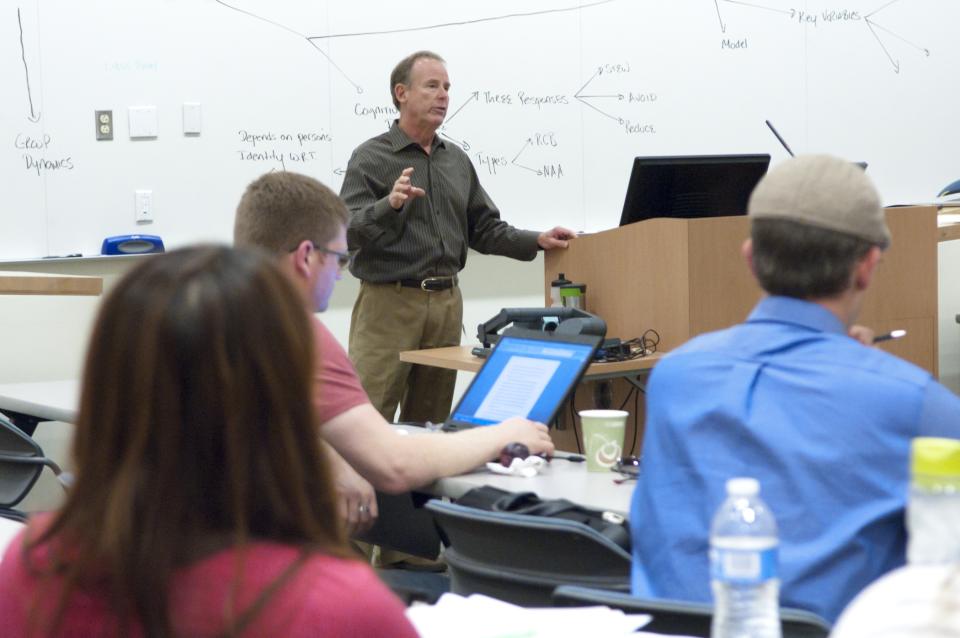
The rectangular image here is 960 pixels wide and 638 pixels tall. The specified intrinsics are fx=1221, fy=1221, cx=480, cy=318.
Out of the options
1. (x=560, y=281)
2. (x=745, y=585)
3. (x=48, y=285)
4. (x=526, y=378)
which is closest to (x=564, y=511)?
(x=526, y=378)

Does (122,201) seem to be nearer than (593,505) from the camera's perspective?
No

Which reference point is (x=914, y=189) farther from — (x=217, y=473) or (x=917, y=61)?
(x=217, y=473)

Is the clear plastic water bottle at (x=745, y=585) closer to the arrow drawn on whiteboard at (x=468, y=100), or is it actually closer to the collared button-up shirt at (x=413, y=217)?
the collared button-up shirt at (x=413, y=217)

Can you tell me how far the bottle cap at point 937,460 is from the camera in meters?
1.02

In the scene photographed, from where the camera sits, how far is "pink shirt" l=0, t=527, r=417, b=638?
0.97m

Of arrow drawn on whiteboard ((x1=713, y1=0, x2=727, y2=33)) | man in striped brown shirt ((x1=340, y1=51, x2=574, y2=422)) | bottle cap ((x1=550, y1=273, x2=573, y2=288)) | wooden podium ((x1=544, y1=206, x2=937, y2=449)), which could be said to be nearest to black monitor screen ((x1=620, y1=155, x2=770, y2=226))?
wooden podium ((x1=544, y1=206, x2=937, y2=449))

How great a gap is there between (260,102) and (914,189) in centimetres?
346

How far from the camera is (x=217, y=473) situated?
0.98 meters

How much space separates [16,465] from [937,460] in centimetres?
292

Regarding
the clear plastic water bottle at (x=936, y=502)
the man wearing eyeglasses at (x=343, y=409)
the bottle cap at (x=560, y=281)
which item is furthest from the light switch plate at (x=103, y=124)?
the clear plastic water bottle at (x=936, y=502)

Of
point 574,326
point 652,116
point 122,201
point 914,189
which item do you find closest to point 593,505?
point 574,326

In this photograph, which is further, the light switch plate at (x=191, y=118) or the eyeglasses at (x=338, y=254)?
the light switch plate at (x=191, y=118)

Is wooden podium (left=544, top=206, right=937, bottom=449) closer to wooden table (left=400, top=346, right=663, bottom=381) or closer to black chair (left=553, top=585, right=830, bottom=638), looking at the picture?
wooden table (left=400, top=346, right=663, bottom=381)

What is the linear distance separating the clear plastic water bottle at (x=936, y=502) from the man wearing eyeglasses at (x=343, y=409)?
1.39 m
